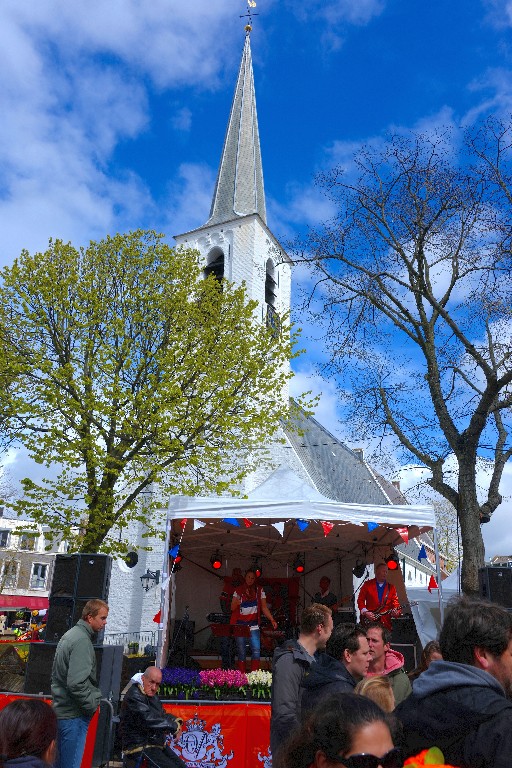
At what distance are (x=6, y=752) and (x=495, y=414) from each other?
1258 centimetres

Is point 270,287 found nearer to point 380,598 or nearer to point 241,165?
point 241,165

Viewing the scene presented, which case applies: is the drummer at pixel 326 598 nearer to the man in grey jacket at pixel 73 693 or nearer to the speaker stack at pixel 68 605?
the speaker stack at pixel 68 605

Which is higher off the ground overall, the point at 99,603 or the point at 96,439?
the point at 96,439

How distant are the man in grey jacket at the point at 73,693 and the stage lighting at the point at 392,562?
8481 millimetres

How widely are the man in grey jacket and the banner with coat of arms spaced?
6.74 feet

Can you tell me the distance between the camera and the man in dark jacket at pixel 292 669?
11.3 ft

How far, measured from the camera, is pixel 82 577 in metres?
8.16

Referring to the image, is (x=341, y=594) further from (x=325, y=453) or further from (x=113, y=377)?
(x=325, y=453)

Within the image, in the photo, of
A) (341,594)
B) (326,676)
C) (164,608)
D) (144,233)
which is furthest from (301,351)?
(326,676)

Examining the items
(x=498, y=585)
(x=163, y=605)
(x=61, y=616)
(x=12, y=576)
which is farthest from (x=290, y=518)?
(x=12, y=576)

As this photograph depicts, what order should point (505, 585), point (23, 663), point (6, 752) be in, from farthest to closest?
point (23, 663) < point (505, 585) < point (6, 752)

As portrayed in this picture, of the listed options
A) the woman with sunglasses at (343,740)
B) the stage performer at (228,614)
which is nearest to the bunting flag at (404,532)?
the stage performer at (228,614)

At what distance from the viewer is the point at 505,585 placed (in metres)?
7.99

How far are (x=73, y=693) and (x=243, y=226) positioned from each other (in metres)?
Result: 27.5
